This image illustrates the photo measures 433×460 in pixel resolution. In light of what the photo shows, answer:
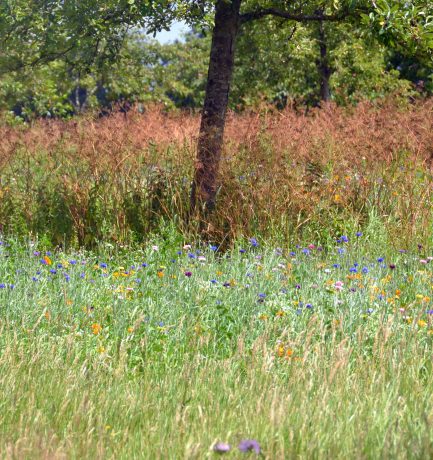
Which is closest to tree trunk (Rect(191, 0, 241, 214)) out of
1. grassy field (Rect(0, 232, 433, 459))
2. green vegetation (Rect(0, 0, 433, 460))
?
green vegetation (Rect(0, 0, 433, 460))

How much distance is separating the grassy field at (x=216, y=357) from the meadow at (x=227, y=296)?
0.6 inches

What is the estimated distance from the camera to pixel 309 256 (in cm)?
643

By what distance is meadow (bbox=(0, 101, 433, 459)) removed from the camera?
10.2ft

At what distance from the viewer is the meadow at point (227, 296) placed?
122 inches

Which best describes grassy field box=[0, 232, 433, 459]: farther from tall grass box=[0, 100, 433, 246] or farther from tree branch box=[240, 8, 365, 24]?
tree branch box=[240, 8, 365, 24]

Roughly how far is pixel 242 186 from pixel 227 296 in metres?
2.64

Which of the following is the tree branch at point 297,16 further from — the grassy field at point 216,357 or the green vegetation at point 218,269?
the grassy field at point 216,357

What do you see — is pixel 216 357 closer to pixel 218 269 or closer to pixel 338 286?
pixel 338 286

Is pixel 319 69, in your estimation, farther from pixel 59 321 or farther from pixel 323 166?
pixel 59 321

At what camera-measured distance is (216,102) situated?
309 inches

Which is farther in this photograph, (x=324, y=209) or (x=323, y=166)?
(x=323, y=166)

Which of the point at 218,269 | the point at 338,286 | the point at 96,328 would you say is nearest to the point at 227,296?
the point at 338,286

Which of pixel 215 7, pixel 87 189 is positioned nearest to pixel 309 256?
pixel 87 189

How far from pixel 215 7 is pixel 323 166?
1.96m
